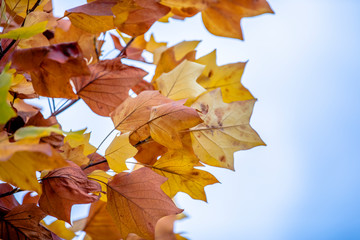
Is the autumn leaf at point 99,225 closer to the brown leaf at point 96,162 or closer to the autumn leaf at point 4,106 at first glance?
the brown leaf at point 96,162

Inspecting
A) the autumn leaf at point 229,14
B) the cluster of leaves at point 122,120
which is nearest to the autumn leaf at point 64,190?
the cluster of leaves at point 122,120

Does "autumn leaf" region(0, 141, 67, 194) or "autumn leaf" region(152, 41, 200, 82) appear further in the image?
"autumn leaf" region(152, 41, 200, 82)

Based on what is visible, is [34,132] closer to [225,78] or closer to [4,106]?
[4,106]

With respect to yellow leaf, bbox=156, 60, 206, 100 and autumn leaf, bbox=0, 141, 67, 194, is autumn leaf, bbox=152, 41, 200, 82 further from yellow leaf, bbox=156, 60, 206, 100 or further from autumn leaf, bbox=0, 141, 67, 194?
autumn leaf, bbox=0, 141, 67, 194

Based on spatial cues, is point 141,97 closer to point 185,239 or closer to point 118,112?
point 118,112

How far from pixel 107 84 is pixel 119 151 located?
1.5 inches

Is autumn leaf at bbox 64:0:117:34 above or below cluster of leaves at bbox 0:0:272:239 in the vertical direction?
above

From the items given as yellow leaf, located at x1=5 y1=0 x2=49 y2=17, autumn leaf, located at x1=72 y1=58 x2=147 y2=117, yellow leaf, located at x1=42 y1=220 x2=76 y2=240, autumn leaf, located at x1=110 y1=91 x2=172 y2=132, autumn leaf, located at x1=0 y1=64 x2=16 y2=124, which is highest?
yellow leaf, located at x1=5 y1=0 x2=49 y2=17

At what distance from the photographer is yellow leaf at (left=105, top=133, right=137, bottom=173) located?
0.69 feet

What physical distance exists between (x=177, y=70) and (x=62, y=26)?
0.09 m

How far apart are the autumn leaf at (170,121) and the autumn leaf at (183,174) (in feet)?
0.04

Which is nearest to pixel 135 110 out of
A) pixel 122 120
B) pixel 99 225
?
pixel 122 120

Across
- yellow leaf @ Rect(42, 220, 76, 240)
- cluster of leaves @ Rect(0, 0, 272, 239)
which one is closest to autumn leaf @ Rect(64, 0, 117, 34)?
cluster of leaves @ Rect(0, 0, 272, 239)

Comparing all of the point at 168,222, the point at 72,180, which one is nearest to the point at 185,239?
the point at 168,222
